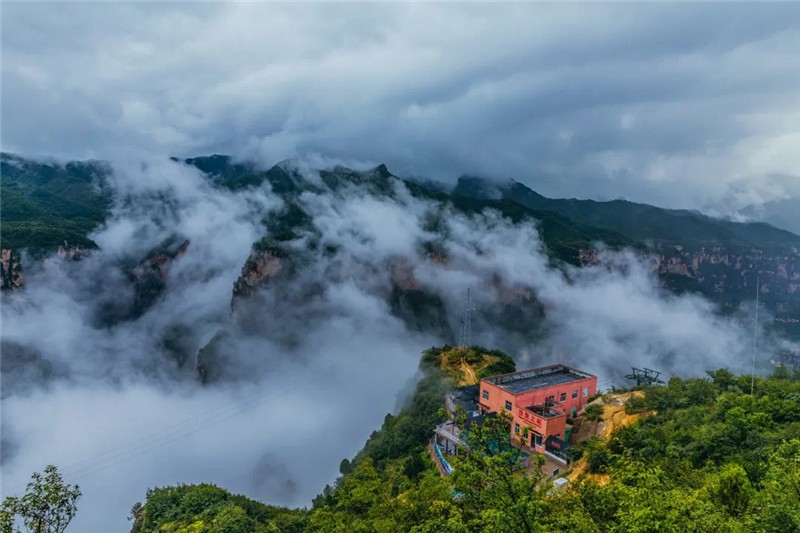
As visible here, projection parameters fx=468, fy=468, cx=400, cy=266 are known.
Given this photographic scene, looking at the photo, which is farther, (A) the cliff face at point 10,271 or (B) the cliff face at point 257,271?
(B) the cliff face at point 257,271

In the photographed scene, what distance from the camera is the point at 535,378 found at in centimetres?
5931

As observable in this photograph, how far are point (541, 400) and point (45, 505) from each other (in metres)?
45.5

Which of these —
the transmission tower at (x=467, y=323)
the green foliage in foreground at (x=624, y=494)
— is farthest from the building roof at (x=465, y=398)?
the transmission tower at (x=467, y=323)

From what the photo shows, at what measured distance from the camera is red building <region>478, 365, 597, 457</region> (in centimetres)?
4681

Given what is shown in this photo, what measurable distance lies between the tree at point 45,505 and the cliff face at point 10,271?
15118 centimetres

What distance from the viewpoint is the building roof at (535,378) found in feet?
179

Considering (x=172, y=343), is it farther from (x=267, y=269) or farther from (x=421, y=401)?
(x=421, y=401)

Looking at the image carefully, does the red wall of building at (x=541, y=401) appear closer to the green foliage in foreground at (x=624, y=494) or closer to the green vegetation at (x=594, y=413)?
the green vegetation at (x=594, y=413)

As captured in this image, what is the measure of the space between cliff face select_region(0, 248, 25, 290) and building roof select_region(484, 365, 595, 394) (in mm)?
144230

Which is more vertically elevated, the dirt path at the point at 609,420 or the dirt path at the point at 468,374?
the dirt path at the point at 609,420

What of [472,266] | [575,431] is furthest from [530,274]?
[575,431]

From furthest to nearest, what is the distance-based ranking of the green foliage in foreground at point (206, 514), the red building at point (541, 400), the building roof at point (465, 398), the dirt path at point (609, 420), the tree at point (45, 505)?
the building roof at point (465, 398) → the red building at point (541, 400) → the dirt path at point (609, 420) → the green foliage in foreground at point (206, 514) → the tree at point (45, 505)

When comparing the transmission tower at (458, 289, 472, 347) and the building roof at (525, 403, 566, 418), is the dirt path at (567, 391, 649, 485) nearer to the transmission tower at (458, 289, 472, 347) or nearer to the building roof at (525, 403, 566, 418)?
the building roof at (525, 403, 566, 418)

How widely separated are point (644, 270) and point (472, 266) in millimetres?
78357
